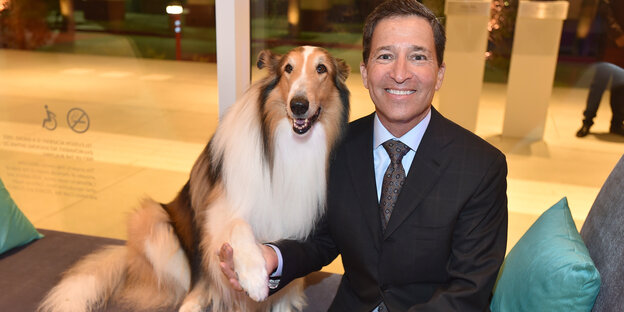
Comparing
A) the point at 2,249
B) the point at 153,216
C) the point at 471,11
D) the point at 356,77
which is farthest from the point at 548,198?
the point at 2,249

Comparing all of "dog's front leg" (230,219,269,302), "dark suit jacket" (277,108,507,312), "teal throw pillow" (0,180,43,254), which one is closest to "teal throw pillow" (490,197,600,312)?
"dark suit jacket" (277,108,507,312)

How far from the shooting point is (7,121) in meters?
3.81

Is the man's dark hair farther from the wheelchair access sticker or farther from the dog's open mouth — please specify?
the wheelchair access sticker

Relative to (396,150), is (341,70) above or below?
above

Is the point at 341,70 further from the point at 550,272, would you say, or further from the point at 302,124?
the point at 550,272

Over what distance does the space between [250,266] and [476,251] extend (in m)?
0.65

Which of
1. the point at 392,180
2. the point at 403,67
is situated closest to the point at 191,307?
the point at 392,180

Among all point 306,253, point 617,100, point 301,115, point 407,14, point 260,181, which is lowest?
point 306,253

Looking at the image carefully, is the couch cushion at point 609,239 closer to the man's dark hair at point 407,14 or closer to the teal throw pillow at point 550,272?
the teal throw pillow at point 550,272

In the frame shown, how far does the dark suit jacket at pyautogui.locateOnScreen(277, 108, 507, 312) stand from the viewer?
142 cm

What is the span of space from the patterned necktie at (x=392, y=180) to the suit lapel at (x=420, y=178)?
6cm

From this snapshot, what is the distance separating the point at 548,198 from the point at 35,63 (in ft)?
13.4

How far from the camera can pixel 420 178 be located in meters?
1.46

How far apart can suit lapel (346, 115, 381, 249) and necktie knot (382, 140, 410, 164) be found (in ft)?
0.21
